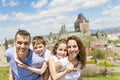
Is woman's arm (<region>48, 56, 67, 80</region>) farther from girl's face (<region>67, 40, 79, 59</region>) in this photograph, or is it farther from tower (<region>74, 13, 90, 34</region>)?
tower (<region>74, 13, 90, 34</region>)

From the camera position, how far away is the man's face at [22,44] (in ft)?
11.8

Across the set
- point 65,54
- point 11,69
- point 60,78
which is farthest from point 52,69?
point 11,69

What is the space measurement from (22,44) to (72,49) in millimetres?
704

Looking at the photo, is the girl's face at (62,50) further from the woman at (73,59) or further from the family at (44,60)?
the woman at (73,59)

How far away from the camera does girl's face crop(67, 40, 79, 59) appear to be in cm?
371

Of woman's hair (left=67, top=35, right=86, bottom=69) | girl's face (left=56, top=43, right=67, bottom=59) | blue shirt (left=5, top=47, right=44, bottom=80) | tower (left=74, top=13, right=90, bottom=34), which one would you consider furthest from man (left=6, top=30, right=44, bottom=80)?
tower (left=74, top=13, right=90, bottom=34)

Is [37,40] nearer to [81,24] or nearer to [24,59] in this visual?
[24,59]

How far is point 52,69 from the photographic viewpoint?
360 cm

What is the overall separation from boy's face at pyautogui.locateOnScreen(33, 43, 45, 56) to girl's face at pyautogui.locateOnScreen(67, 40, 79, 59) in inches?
18.5

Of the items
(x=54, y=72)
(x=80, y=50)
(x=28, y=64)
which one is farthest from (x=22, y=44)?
(x=80, y=50)

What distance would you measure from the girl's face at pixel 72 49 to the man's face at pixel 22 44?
0.59m

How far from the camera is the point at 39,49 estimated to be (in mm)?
3979

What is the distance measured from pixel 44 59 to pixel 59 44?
38cm

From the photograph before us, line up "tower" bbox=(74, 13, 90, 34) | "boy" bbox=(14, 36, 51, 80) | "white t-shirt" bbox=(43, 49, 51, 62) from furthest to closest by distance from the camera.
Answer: "tower" bbox=(74, 13, 90, 34)
"white t-shirt" bbox=(43, 49, 51, 62)
"boy" bbox=(14, 36, 51, 80)
